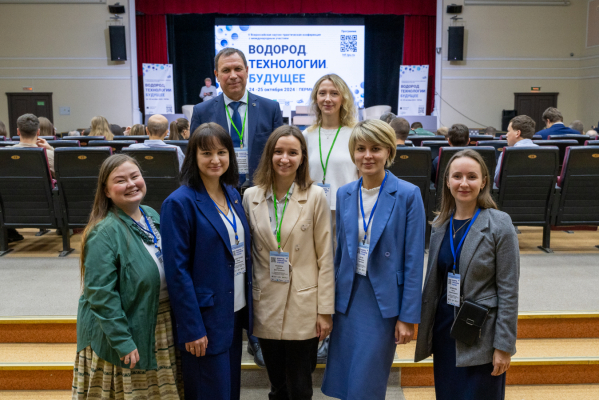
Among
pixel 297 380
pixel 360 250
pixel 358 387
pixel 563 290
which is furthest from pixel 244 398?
pixel 563 290

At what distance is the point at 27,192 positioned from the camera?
389 cm

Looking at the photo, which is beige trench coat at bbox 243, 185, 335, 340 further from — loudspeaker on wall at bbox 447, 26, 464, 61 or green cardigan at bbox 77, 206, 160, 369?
loudspeaker on wall at bbox 447, 26, 464, 61

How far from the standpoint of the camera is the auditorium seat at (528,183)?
385cm

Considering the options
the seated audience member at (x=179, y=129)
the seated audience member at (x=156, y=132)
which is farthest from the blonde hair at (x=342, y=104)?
the seated audience member at (x=179, y=129)

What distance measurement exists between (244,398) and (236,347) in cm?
77

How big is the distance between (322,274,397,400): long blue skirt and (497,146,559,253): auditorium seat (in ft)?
8.47

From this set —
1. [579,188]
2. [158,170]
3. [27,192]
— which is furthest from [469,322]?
[27,192]

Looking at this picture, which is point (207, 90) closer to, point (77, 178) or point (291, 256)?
point (77, 178)

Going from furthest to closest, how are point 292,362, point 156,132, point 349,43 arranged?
point 349,43, point 156,132, point 292,362

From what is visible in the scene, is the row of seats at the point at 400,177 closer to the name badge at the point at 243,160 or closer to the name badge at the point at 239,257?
the name badge at the point at 243,160

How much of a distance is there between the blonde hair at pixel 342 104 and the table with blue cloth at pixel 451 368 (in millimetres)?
722

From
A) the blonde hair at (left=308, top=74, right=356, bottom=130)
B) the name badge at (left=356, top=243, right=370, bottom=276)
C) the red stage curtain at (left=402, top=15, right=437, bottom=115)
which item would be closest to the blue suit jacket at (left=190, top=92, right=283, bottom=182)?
the blonde hair at (left=308, top=74, right=356, bottom=130)

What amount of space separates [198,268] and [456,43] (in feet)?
37.3

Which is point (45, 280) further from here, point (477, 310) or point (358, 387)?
point (477, 310)
